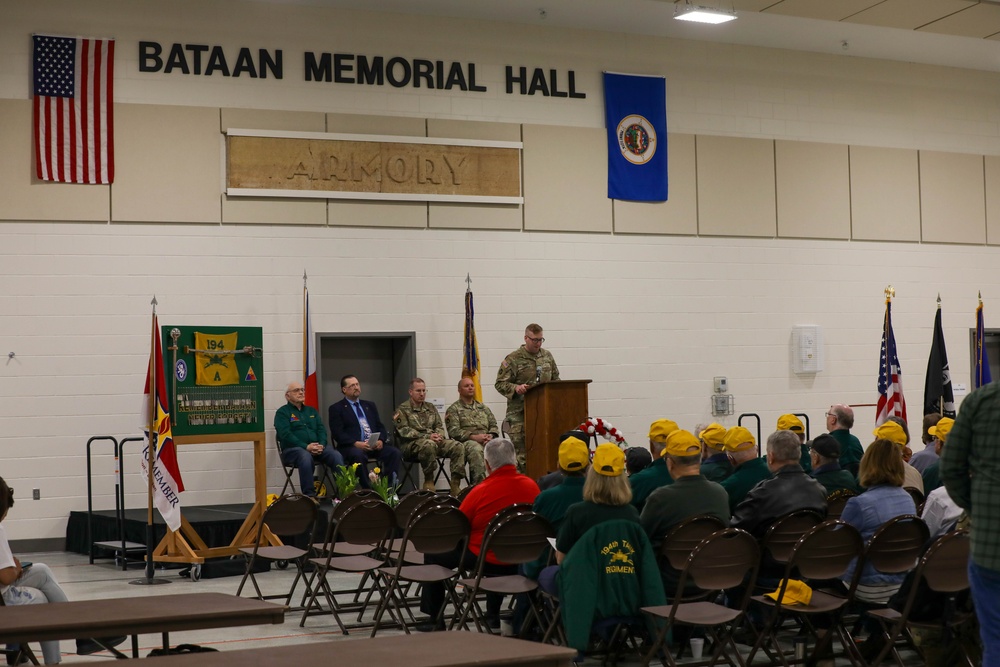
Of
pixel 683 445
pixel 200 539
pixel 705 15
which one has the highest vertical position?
pixel 705 15

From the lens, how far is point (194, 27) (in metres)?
11.0

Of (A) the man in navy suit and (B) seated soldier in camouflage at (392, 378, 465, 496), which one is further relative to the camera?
(B) seated soldier in camouflage at (392, 378, 465, 496)

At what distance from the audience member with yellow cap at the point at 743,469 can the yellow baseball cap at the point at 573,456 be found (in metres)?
1.05

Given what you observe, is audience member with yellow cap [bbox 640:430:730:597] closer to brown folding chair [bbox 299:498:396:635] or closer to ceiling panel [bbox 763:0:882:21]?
brown folding chair [bbox 299:498:396:635]

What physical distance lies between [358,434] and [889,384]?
5542 millimetres

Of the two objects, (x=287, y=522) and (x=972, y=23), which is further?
(x=972, y=23)

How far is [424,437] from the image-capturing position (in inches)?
436

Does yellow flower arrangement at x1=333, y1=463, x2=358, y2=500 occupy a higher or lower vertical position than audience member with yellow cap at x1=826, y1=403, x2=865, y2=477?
lower

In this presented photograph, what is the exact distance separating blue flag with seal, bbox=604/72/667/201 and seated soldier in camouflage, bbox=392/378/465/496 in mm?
3328

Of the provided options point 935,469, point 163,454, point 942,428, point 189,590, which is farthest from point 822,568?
point 163,454

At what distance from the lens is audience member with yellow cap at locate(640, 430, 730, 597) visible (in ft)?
18.0

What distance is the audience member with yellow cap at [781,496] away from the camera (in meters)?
5.62

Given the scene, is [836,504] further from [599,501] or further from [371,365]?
[371,365]

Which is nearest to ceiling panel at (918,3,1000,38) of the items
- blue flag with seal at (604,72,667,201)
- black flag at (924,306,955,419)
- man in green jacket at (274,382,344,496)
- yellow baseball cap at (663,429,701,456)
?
blue flag with seal at (604,72,667,201)
